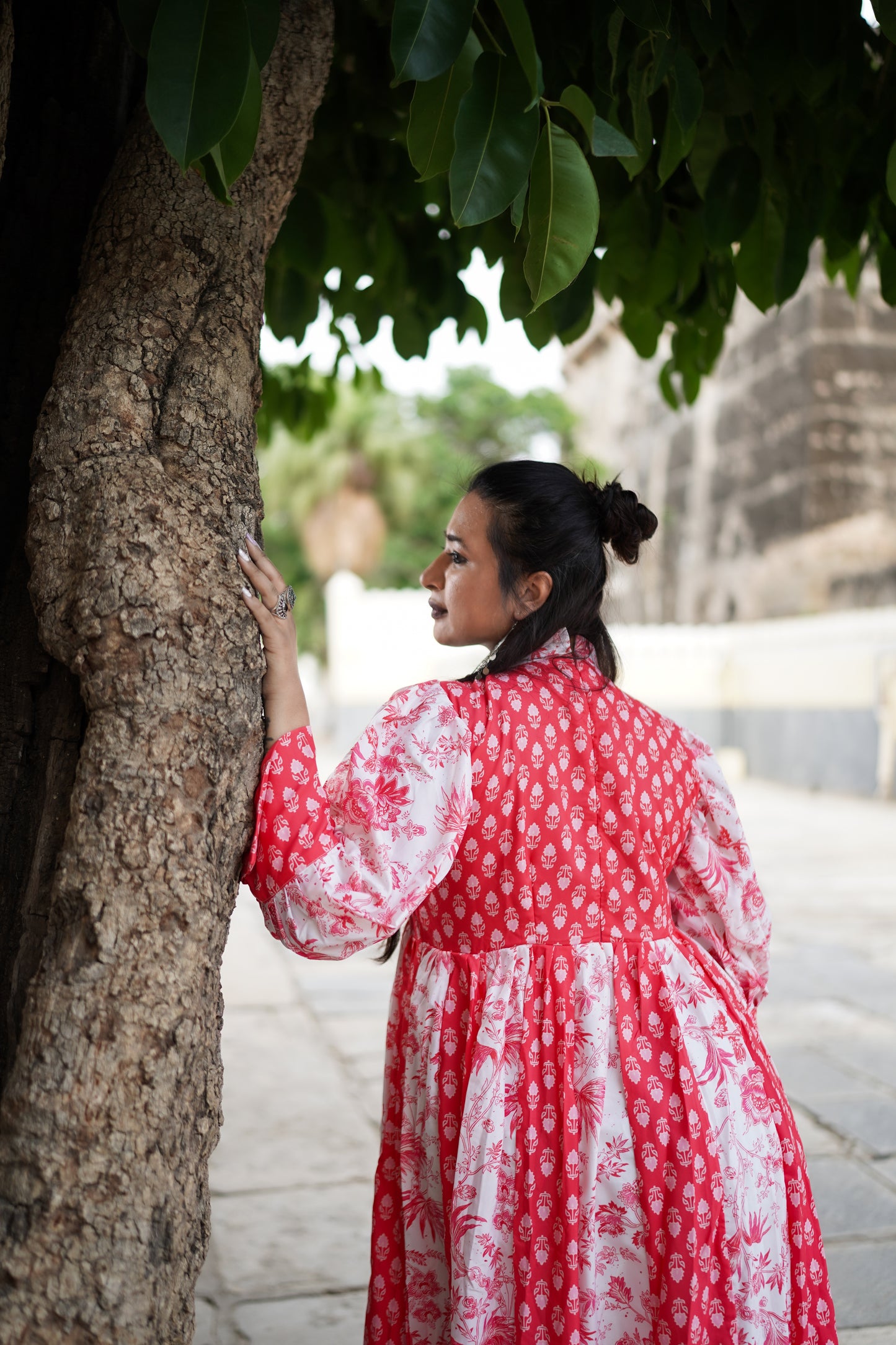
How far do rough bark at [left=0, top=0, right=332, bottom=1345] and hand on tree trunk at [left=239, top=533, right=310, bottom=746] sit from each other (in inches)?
1.3

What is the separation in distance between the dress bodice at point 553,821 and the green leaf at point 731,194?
2.72ft

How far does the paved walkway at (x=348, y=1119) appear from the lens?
2531 millimetres

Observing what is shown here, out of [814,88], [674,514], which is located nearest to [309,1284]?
[814,88]

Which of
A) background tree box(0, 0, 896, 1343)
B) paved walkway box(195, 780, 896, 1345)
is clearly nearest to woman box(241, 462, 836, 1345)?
background tree box(0, 0, 896, 1343)

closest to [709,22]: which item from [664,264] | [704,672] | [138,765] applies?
[664,264]

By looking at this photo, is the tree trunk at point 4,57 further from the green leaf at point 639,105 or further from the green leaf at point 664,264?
the green leaf at point 664,264

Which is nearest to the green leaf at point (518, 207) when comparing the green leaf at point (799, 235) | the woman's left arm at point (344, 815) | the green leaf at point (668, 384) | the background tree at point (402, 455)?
the woman's left arm at point (344, 815)

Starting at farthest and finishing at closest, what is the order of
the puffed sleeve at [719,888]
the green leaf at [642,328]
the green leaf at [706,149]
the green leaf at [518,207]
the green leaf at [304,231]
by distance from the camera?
the green leaf at [642,328] < the green leaf at [304,231] < the green leaf at [706,149] < the puffed sleeve at [719,888] < the green leaf at [518,207]

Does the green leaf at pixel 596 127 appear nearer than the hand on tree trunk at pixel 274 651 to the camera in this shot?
Yes

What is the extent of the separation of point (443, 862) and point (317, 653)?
1041 inches

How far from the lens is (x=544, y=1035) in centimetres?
158

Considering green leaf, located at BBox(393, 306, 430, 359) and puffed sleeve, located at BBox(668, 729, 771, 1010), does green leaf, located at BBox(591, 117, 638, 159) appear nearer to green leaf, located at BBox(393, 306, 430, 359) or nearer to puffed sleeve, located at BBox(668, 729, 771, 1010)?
puffed sleeve, located at BBox(668, 729, 771, 1010)

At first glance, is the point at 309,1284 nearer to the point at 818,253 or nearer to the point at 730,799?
the point at 730,799

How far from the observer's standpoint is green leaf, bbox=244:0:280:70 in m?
1.14
